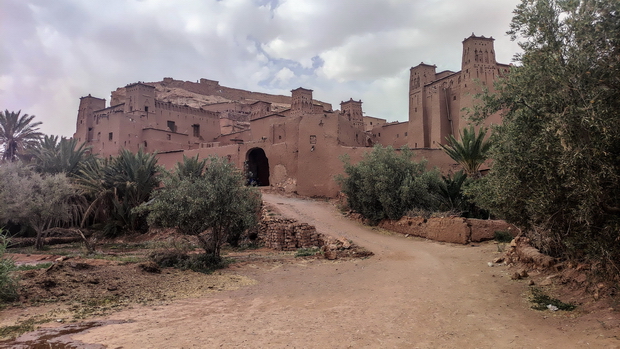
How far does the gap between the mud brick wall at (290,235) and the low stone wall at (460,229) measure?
4118mm

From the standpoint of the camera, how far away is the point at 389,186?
54.2 feet

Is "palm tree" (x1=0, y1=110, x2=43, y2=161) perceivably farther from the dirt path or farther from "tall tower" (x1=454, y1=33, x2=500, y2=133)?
"tall tower" (x1=454, y1=33, x2=500, y2=133)

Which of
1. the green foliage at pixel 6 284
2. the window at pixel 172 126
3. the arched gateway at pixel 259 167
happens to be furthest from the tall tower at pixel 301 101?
the green foliage at pixel 6 284

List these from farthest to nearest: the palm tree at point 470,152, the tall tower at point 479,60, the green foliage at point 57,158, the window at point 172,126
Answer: the window at point 172,126 < the tall tower at point 479,60 < the green foliage at point 57,158 < the palm tree at point 470,152

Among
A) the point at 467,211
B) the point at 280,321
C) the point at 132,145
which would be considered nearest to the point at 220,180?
the point at 280,321

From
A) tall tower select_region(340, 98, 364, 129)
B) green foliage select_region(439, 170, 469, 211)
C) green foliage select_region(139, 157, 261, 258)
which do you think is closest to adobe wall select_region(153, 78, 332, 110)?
tall tower select_region(340, 98, 364, 129)

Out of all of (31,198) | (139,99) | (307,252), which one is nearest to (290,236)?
(307,252)

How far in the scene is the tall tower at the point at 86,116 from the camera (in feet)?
142

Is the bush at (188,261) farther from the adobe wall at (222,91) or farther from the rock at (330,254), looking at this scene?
the adobe wall at (222,91)

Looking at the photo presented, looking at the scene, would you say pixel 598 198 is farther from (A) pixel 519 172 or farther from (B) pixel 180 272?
(B) pixel 180 272

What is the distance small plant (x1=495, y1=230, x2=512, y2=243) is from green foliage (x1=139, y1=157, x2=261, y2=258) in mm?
8607

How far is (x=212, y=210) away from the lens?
1089cm

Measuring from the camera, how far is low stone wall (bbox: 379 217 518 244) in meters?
13.5

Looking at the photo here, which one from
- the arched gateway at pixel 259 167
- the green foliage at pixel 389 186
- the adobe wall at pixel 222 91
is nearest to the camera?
the green foliage at pixel 389 186
